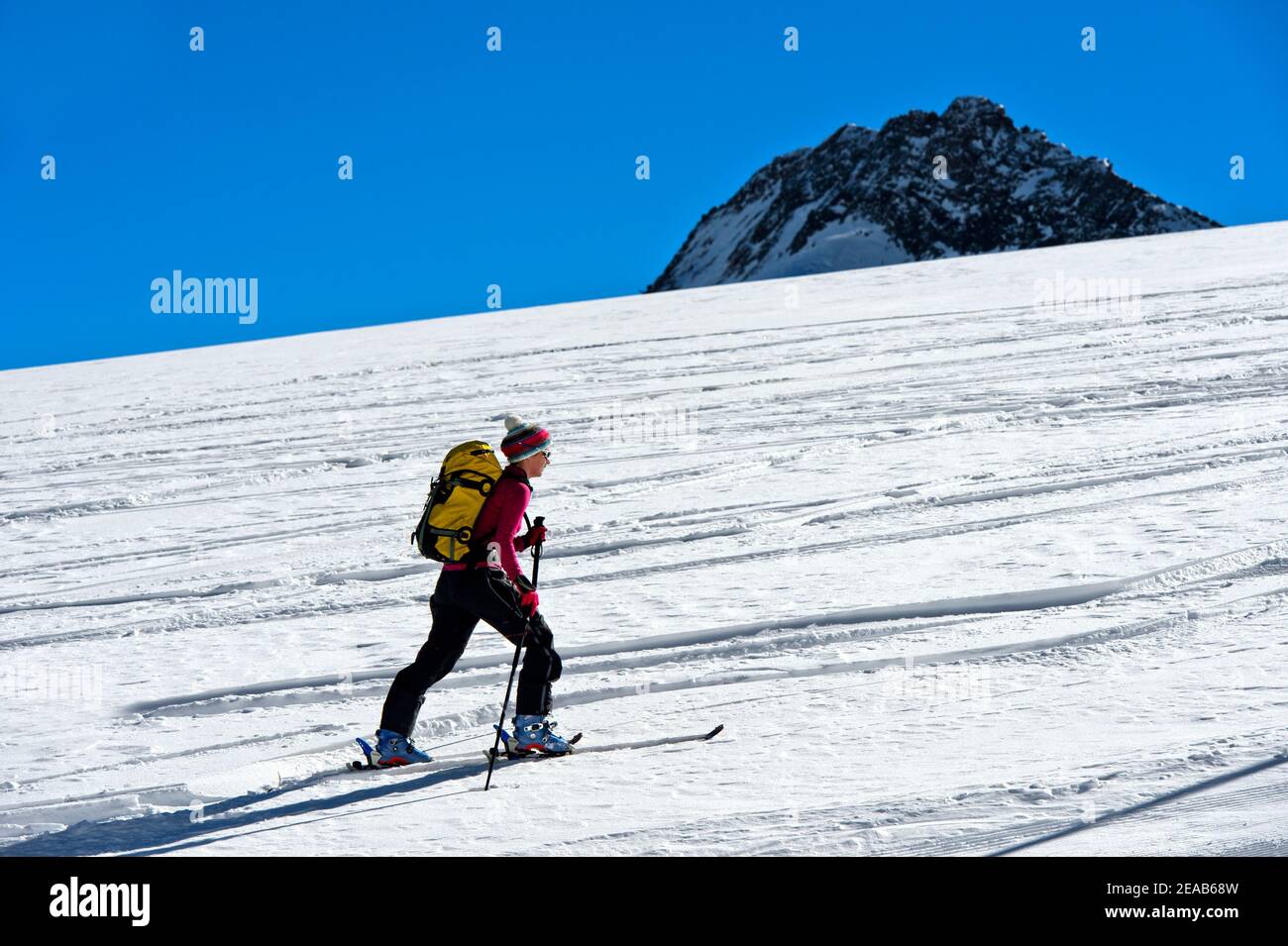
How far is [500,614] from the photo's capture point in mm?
4895

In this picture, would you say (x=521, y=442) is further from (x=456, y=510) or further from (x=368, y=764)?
(x=368, y=764)

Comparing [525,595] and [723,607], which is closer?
[525,595]

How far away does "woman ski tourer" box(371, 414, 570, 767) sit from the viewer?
487 centimetres

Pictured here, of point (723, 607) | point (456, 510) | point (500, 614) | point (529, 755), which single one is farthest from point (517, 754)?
point (723, 607)

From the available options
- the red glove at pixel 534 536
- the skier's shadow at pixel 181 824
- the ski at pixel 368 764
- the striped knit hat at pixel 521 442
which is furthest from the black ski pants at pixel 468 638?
the striped knit hat at pixel 521 442

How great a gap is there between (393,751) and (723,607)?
7.83 feet

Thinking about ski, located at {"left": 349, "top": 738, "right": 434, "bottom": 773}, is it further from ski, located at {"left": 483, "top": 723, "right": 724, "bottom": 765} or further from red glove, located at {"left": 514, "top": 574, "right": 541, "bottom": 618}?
red glove, located at {"left": 514, "top": 574, "right": 541, "bottom": 618}

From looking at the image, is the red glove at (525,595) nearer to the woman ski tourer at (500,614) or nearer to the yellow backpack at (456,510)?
the woman ski tourer at (500,614)

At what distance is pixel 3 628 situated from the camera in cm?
761

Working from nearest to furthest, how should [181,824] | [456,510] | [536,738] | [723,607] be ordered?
[181,824]
[456,510]
[536,738]
[723,607]

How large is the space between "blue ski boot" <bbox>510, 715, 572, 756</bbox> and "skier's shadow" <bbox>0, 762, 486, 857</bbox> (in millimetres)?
211

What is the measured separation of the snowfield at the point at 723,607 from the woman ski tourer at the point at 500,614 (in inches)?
6.8

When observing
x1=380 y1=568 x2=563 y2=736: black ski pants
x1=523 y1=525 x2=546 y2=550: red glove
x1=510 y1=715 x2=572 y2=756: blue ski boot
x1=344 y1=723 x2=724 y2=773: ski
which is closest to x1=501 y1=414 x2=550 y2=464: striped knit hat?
x1=523 y1=525 x2=546 y2=550: red glove
